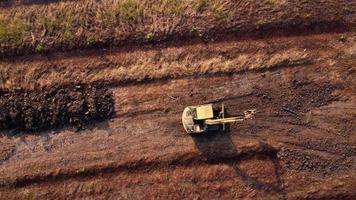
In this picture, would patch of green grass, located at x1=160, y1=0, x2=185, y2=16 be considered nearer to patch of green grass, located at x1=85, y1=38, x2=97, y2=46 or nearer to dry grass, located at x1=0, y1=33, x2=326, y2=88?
dry grass, located at x1=0, y1=33, x2=326, y2=88

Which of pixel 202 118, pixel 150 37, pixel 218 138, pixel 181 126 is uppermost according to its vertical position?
pixel 150 37

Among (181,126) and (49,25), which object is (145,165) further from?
(49,25)

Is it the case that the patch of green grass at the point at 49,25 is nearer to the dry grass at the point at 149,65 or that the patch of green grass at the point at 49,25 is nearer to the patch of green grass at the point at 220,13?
the dry grass at the point at 149,65

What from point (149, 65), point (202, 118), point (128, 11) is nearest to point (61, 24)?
point (128, 11)

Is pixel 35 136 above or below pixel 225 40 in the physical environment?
below

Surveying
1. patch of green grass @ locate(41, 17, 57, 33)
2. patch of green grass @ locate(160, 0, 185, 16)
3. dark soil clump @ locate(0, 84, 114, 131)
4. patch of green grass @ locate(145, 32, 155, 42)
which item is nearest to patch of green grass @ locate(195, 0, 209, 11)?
patch of green grass @ locate(160, 0, 185, 16)

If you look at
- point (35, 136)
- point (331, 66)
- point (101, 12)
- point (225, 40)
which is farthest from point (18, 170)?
point (331, 66)

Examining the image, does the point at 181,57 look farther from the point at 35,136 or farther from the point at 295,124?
the point at 35,136
